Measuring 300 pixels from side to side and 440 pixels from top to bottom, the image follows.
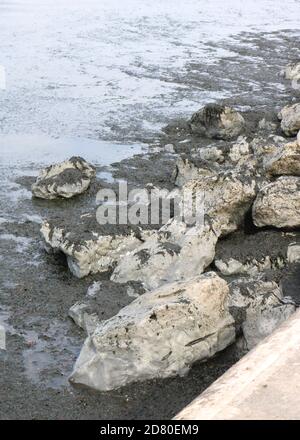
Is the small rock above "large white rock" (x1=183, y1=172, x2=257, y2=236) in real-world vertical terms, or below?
below

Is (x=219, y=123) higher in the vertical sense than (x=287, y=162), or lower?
lower

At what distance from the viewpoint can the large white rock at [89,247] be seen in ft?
25.4

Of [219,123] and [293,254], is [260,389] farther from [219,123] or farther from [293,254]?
[219,123]

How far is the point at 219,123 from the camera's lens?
12469mm

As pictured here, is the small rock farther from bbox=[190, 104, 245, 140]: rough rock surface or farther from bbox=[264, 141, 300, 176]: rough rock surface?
bbox=[190, 104, 245, 140]: rough rock surface

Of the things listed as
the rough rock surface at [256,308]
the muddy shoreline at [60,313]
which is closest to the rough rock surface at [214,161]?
the muddy shoreline at [60,313]

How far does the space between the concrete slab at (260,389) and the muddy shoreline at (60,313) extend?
1.19 metres

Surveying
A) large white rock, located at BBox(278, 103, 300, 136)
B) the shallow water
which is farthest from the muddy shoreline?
the shallow water

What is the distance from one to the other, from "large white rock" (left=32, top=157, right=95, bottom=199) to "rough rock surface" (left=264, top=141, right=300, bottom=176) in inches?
104

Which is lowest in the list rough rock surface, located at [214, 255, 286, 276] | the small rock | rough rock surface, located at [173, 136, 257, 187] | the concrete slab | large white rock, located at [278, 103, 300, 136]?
rough rock surface, located at [214, 255, 286, 276]

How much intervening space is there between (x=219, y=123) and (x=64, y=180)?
3588 mm

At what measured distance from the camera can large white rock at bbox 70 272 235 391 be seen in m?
5.75

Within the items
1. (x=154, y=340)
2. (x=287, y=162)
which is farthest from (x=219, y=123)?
(x=154, y=340)

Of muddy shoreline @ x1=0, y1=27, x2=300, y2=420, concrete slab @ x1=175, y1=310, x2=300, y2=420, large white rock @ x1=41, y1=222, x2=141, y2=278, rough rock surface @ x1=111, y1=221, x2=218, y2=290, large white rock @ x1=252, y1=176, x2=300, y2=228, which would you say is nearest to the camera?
concrete slab @ x1=175, y1=310, x2=300, y2=420
